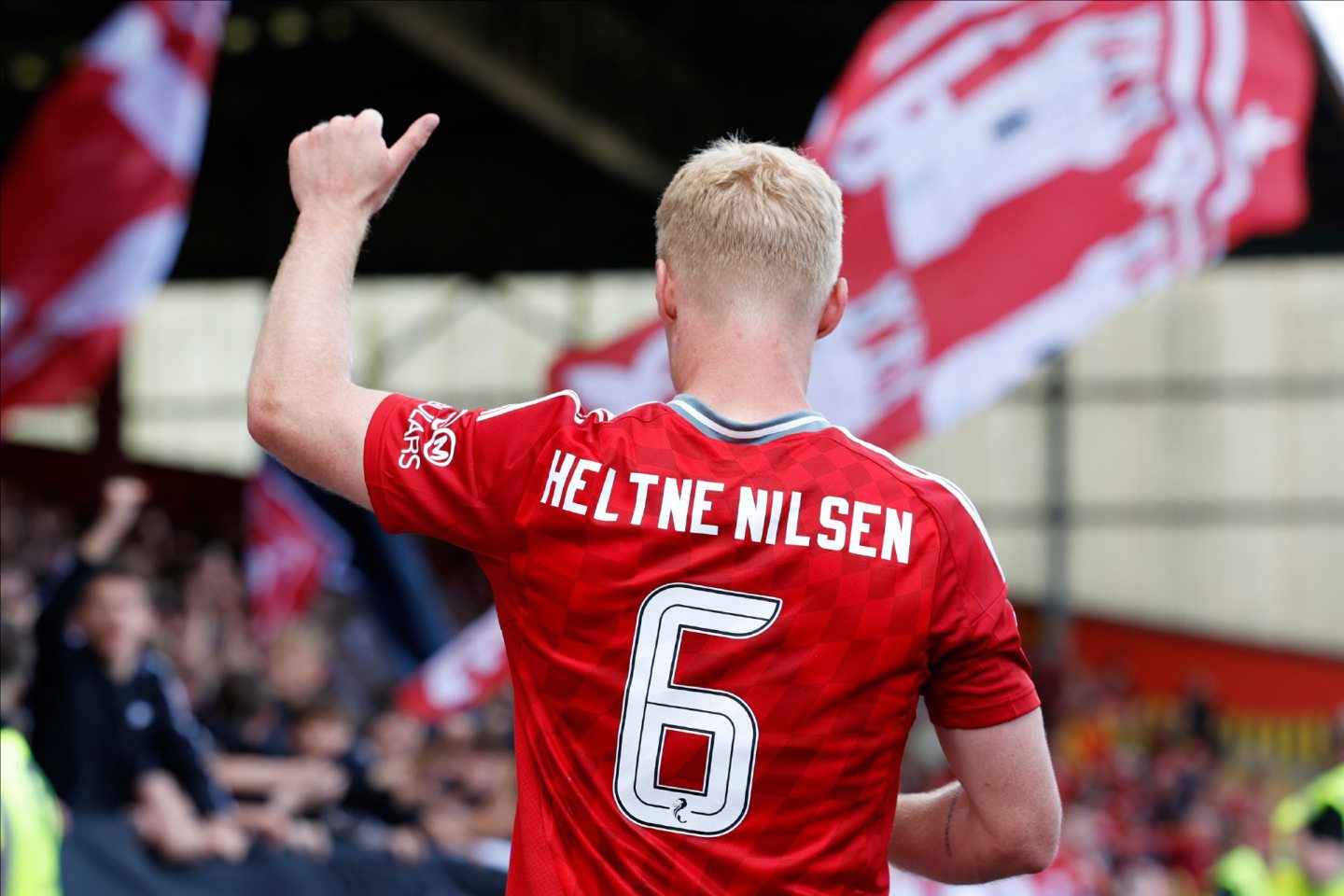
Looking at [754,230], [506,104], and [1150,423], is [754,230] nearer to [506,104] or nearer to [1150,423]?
[506,104]

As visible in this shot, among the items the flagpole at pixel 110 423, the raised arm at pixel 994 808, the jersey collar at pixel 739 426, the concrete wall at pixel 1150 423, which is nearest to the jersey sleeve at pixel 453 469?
the jersey collar at pixel 739 426

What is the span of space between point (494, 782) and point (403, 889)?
130 cm

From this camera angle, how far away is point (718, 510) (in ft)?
5.95

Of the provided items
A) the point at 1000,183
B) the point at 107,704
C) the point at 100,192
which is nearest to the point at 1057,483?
the point at 1000,183

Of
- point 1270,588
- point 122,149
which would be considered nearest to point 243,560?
point 122,149

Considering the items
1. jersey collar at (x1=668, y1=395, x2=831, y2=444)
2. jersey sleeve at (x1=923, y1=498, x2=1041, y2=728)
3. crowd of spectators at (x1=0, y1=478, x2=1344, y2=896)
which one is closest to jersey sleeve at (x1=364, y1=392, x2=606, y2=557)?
jersey collar at (x1=668, y1=395, x2=831, y2=444)

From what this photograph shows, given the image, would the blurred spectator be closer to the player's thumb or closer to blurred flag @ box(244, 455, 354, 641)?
the player's thumb

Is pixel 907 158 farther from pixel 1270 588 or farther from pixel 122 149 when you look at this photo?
pixel 1270 588

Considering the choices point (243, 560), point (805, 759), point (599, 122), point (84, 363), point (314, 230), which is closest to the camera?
point (805, 759)

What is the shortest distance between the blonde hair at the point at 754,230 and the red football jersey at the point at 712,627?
151mm

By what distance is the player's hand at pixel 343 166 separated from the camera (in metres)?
1.98

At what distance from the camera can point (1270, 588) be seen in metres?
26.9

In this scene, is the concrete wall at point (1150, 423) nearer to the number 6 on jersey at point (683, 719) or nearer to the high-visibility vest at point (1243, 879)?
the high-visibility vest at point (1243, 879)

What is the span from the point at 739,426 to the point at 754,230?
8.8 inches
